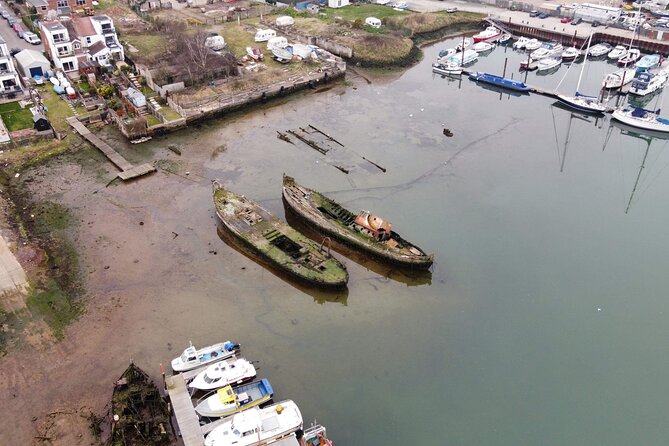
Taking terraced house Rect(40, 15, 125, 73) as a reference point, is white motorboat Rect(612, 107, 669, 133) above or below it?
below

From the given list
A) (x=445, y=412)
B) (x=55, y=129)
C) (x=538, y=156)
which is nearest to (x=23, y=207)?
(x=55, y=129)

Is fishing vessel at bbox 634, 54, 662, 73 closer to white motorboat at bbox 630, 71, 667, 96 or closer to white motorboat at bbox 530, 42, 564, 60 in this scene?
white motorboat at bbox 630, 71, 667, 96

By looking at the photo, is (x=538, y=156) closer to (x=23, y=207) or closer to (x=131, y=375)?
(x=131, y=375)

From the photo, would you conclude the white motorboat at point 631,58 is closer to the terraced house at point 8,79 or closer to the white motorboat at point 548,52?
the white motorboat at point 548,52

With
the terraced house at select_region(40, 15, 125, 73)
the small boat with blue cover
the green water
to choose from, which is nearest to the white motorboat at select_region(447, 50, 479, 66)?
the small boat with blue cover

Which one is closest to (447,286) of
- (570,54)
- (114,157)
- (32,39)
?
(114,157)

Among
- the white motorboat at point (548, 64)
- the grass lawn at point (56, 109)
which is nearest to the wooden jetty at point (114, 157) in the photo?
the grass lawn at point (56, 109)
